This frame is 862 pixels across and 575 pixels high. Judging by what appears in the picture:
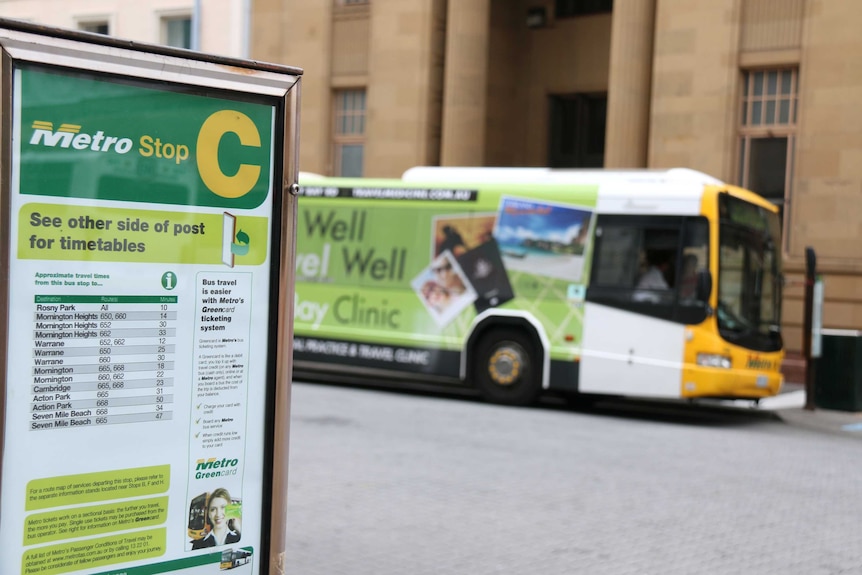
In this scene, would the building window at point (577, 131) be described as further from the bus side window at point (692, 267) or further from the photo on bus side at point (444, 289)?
the bus side window at point (692, 267)

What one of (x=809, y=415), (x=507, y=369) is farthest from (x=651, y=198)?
(x=809, y=415)

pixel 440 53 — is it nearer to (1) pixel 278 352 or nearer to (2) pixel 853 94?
(2) pixel 853 94

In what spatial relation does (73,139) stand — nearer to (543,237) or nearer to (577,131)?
(543,237)

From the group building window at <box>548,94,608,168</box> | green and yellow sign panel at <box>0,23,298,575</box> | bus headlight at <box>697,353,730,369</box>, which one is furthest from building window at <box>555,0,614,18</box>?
green and yellow sign panel at <box>0,23,298,575</box>

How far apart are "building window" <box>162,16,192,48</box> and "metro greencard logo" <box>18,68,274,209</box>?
28132 mm

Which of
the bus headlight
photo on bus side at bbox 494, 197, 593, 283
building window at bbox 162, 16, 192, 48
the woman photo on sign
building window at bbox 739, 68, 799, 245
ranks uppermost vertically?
building window at bbox 162, 16, 192, 48

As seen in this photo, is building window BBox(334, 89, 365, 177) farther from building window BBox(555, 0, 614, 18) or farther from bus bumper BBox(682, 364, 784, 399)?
bus bumper BBox(682, 364, 784, 399)

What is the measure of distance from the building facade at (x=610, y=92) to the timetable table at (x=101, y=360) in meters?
16.7

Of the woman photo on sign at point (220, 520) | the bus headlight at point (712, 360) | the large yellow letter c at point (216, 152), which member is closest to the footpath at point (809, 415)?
the bus headlight at point (712, 360)

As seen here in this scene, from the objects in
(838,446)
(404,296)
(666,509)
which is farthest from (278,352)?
(404,296)

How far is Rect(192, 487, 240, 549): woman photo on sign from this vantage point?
3.92 meters

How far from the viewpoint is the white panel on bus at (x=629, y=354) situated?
13641 mm

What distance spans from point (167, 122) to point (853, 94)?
56.4ft

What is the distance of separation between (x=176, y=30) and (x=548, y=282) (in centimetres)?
1969
